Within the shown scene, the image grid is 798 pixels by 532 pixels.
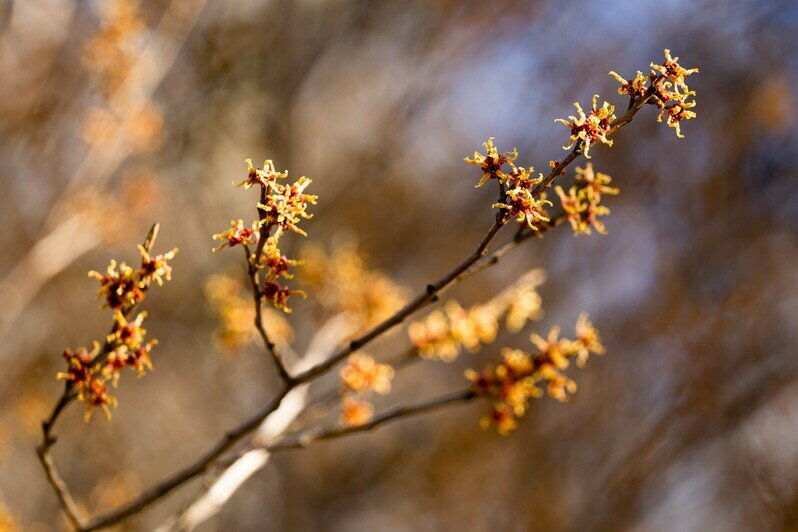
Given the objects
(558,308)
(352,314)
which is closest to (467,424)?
(558,308)

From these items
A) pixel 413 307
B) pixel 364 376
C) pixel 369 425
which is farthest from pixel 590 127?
pixel 364 376

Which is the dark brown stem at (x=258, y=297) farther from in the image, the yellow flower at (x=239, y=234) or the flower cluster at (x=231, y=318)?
the flower cluster at (x=231, y=318)

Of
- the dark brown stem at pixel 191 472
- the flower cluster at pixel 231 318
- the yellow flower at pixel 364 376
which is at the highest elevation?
the flower cluster at pixel 231 318

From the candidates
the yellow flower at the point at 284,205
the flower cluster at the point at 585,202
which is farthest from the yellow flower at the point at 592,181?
the yellow flower at the point at 284,205

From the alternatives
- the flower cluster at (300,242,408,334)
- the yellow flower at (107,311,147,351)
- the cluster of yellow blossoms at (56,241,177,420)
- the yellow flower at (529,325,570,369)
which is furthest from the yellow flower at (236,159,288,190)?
the flower cluster at (300,242,408,334)

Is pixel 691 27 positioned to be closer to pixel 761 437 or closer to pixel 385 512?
pixel 761 437
